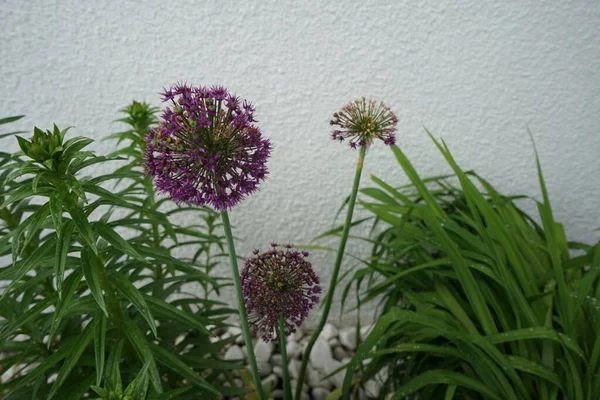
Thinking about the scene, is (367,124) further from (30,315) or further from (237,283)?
(30,315)

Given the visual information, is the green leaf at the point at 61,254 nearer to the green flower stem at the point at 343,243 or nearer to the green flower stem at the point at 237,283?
the green flower stem at the point at 237,283

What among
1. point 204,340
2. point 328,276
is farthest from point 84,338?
point 328,276

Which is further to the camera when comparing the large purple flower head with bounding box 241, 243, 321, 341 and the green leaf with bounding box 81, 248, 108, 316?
the large purple flower head with bounding box 241, 243, 321, 341

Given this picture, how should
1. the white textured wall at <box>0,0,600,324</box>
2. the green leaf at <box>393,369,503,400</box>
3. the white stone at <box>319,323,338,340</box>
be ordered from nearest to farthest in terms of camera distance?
the green leaf at <box>393,369,503,400</box> < the white textured wall at <box>0,0,600,324</box> < the white stone at <box>319,323,338,340</box>

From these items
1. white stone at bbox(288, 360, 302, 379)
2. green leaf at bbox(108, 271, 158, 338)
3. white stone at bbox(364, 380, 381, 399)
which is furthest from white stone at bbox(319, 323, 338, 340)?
green leaf at bbox(108, 271, 158, 338)

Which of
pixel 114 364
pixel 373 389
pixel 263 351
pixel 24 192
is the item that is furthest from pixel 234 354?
pixel 24 192

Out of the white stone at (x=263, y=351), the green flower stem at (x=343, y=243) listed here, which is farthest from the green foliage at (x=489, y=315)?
the white stone at (x=263, y=351)

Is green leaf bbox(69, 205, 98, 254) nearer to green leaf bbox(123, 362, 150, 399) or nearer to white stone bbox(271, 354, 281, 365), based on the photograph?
green leaf bbox(123, 362, 150, 399)
